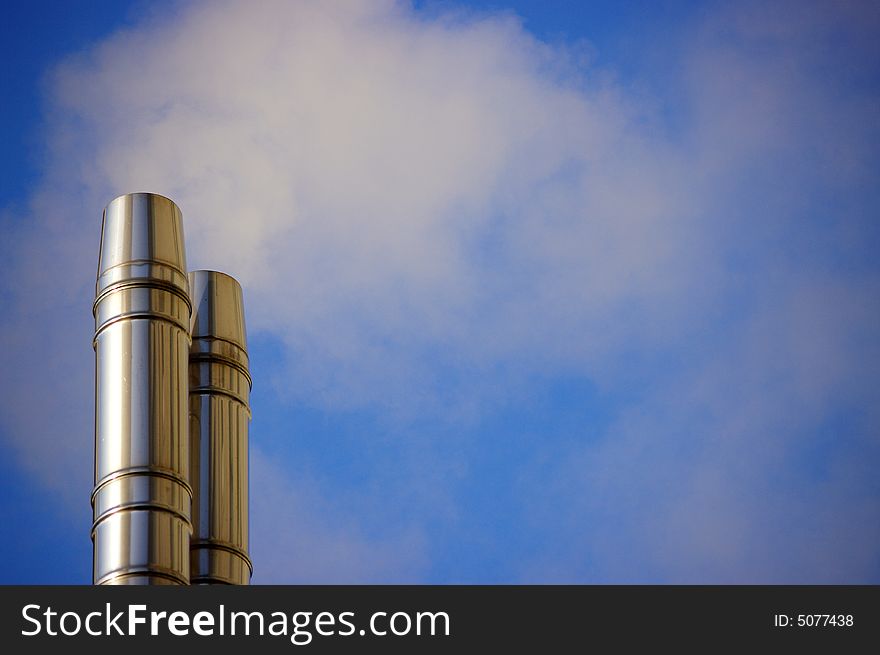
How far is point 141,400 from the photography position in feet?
33.7

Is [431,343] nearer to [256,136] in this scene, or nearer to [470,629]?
[256,136]

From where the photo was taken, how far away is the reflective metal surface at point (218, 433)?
10812mm

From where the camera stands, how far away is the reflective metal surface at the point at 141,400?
1007 centimetres

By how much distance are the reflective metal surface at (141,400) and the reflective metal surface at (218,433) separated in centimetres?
42

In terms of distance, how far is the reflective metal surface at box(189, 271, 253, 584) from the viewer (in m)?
10.8

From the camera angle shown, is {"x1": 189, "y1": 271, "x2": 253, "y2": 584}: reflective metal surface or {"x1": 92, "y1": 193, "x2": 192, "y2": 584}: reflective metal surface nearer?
{"x1": 92, "y1": 193, "x2": 192, "y2": 584}: reflective metal surface

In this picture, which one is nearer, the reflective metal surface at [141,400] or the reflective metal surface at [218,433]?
the reflective metal surface at [141,400]

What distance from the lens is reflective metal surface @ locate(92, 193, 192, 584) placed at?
10070mm

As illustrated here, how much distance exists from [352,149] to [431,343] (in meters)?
1.97

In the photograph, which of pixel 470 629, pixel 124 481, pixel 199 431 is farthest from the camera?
pixel 199 431

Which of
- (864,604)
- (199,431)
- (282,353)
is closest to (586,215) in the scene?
(282,353)

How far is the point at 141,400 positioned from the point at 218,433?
932 millimetres

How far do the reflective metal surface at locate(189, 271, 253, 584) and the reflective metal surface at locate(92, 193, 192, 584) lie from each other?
1.37ft

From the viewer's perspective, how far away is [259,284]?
60.1ft
